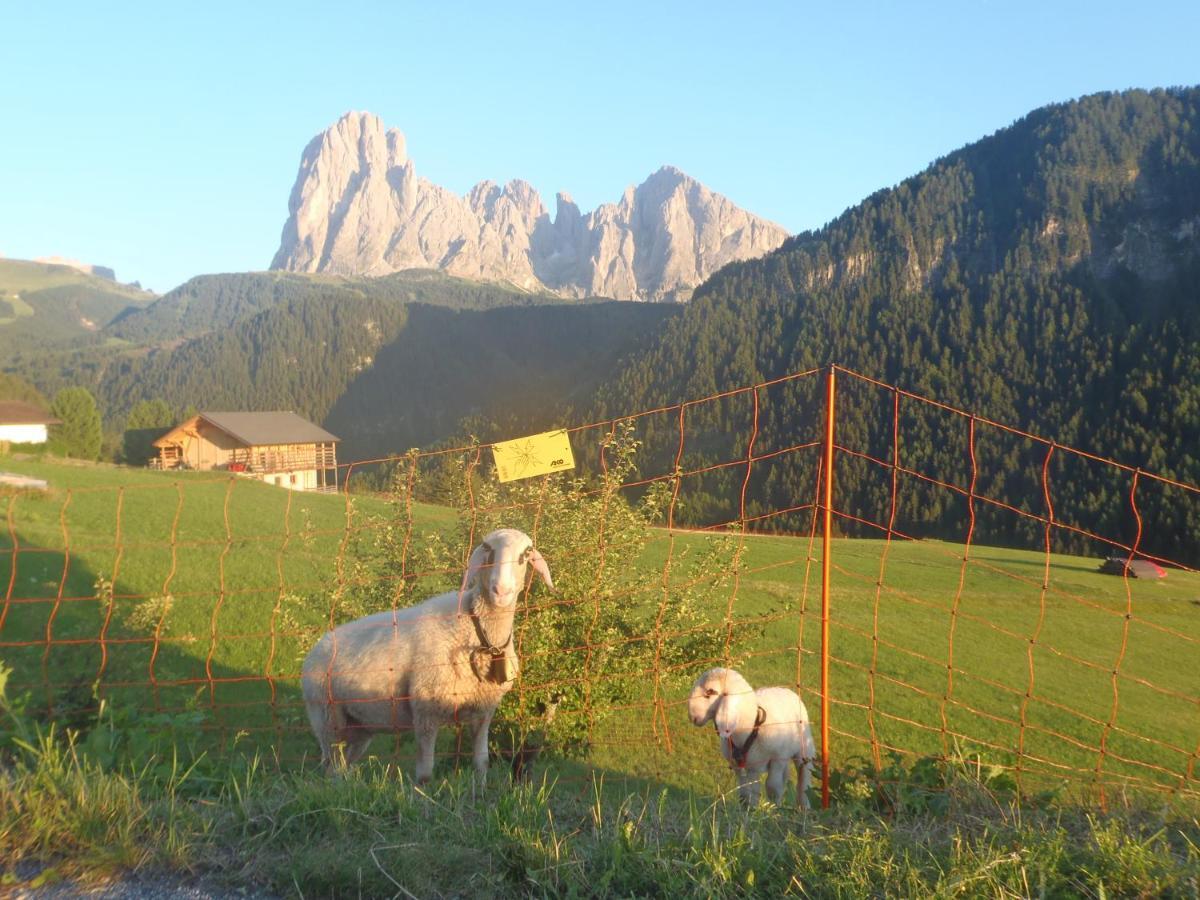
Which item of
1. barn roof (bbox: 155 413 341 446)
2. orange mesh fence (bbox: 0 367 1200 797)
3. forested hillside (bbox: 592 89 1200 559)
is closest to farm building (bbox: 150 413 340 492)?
barn roof (bbox: 155 413 341 446)

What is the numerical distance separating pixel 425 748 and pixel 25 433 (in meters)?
90.5

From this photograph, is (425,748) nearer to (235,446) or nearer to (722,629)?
(722,629)

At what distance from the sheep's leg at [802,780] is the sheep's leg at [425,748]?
7.62ft

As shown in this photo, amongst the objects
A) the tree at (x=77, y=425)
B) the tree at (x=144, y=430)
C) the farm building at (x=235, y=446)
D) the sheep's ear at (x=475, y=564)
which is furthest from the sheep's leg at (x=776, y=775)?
the tree at (x=77, y=425)

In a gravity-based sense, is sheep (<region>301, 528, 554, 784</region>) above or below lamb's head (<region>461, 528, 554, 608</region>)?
below

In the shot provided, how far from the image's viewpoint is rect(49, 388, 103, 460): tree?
82562mm

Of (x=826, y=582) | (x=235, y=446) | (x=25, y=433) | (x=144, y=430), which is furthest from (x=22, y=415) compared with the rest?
(x=826, y=582)

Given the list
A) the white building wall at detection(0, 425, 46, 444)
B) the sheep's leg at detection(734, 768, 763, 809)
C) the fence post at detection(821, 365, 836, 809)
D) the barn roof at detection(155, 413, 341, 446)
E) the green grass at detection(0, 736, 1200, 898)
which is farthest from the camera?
the white building wall at detection(0, 425, 46, 444)

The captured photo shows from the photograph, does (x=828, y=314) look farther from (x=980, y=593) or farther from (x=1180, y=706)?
(x=1180, y=706)

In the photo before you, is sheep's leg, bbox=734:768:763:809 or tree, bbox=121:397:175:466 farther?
tree, bbox=121:397:175:466

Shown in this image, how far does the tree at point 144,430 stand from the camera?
85062mm

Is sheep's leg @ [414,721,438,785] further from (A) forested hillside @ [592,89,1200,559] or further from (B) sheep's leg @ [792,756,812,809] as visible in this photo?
(A) forested hillside @ [592,89,1200,559]

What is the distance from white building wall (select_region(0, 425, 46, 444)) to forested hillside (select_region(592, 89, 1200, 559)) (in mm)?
63964

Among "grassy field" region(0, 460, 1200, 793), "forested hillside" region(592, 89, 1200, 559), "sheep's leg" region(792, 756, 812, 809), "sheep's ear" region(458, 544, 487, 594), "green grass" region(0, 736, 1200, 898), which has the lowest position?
"grassy field" region(0, 460, 1200, 793)
